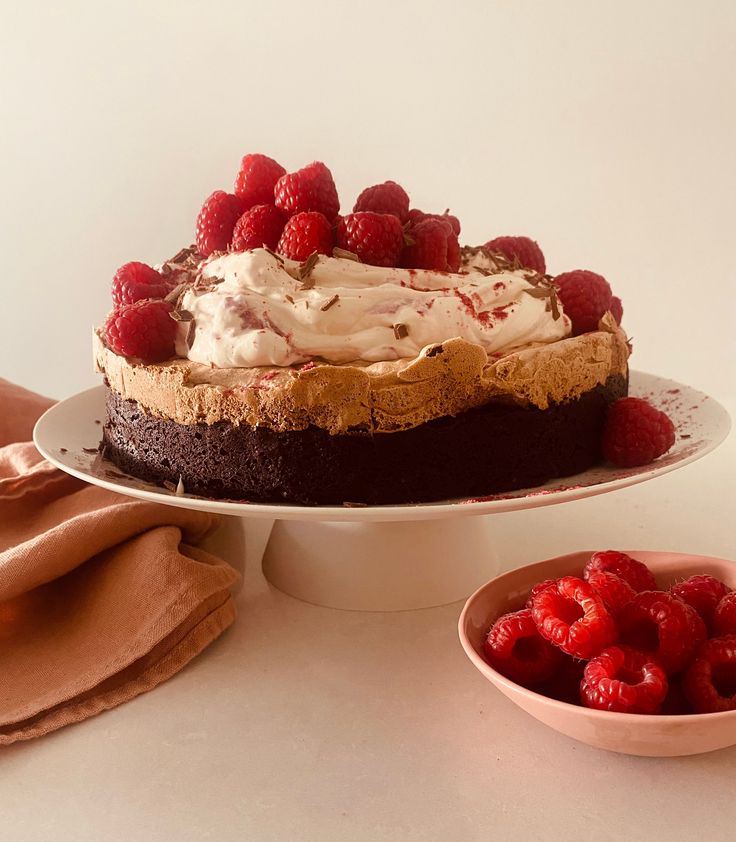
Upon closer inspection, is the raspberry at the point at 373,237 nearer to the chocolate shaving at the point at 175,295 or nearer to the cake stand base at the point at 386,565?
the chocolate shaving at the point at 175,295

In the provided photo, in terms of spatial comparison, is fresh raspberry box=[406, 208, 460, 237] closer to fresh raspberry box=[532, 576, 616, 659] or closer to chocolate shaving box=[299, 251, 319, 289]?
→ chocolate shaving box=[299, 251, 319, 289]

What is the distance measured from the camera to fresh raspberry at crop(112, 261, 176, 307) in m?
1.83

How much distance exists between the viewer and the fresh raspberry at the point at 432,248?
179 cm

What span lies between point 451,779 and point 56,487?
1.10 meters

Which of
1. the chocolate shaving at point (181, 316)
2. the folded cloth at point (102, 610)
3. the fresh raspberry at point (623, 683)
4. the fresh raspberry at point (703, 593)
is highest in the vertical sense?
the chocolate shaving at point (181, 316)

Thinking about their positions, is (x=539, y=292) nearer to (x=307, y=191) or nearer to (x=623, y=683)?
(x=307, y=191)

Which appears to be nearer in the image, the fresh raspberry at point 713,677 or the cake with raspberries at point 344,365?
the fresh raspberry at point 713,677

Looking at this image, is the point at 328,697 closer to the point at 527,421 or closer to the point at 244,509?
the point at 244,509

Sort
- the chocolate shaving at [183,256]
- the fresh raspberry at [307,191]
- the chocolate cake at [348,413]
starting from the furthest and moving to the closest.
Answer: the chocolate shaving at [183,256], the fresh raspberry at [307,191], the chocolate cake at [348,413]

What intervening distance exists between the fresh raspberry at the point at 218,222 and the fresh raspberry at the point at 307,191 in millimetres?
108

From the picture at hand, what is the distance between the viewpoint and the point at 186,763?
1346 millimetres

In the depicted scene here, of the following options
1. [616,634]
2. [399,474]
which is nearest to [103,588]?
[399,474]

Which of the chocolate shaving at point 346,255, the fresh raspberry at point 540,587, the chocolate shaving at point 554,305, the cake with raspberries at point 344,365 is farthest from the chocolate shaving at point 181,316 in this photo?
the fresh raspberry at point 540,587

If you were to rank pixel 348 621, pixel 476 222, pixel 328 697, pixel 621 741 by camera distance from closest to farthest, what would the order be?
pixel 621 741
pixel 328 697
pixel 348 621
pixel 476 222
